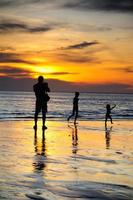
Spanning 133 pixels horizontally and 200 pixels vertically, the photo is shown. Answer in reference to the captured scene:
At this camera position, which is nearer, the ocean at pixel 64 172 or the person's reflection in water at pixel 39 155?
the ocean at pixel 64 172

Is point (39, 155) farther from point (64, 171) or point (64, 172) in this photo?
point (64, 172)

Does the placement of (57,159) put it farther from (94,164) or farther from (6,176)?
(6,176)

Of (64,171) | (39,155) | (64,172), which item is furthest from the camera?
(39,155)

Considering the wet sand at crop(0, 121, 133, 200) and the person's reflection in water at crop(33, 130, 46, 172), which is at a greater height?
the person's reflection in water at crop(33, 130, 46, 172)

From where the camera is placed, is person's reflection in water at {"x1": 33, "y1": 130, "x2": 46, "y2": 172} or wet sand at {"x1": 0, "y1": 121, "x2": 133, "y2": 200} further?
person's reflection in water at {"x1": 33, "y1": 130, "x2": 46, "y2": 172}

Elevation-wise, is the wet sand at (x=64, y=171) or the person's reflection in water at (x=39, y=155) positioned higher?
the person's reflection in water at (x=39, y=155)

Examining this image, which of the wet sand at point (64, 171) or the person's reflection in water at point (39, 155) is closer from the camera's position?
the wet sand at point (64, 171)

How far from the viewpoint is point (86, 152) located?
35.2 feet

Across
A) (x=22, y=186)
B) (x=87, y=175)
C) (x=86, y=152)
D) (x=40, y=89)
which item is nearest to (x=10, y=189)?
(x=22, y=186)

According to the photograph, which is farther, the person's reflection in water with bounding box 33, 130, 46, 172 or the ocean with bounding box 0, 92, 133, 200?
the person's reflection in water with bounding box 33, 130, 46, 172

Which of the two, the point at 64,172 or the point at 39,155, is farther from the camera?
the point at 39,155

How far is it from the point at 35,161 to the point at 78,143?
4.32 metres

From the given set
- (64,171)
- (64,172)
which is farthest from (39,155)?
(64,172)

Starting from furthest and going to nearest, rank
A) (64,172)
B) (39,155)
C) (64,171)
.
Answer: (39,155), (64,171), (64,172)
